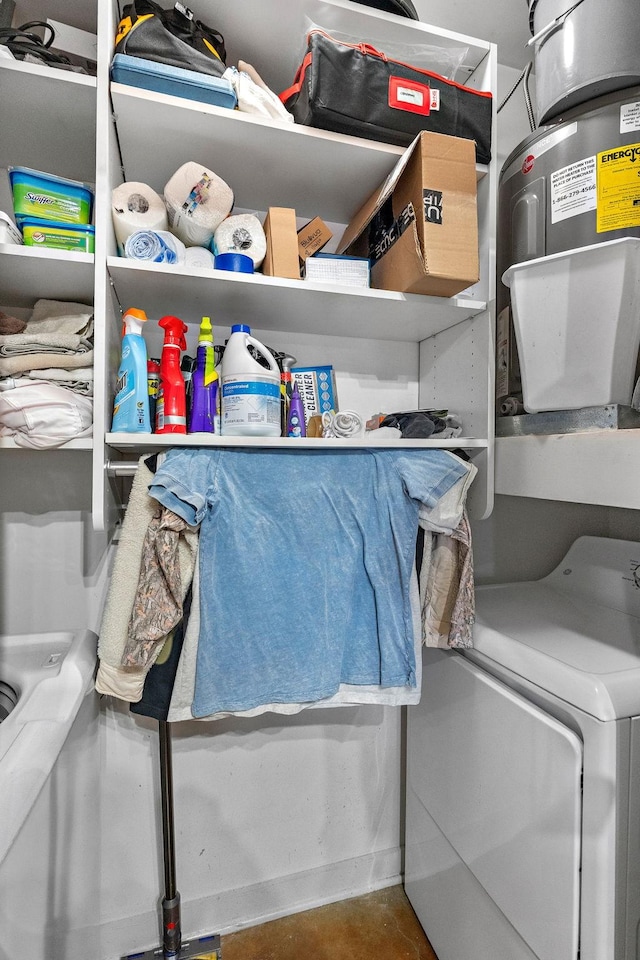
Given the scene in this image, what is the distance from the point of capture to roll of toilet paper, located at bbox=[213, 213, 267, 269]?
45.1 inches

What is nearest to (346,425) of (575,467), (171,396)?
(171,396)

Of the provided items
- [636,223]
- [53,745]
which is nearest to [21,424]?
[53,745]

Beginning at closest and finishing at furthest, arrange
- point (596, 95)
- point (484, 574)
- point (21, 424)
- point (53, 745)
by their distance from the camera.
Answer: point (53, 745), point (21, 424), point (596, 95), point (484, 574)

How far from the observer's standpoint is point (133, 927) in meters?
1.42

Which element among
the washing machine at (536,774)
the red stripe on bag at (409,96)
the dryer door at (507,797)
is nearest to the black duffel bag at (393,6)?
the red stripe on bag at (409,96)

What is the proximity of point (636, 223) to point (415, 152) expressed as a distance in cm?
49

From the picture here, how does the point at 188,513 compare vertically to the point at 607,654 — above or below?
above

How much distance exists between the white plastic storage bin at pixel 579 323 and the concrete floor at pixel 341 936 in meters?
1.58

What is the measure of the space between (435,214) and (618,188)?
0.39m

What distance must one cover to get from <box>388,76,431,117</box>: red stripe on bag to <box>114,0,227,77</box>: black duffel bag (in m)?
0.37

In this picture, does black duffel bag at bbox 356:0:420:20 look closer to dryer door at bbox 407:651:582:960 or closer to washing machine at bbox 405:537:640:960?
washing machine at bbox 405:537:640:960

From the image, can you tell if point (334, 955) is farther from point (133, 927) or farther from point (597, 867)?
point (597, 867)

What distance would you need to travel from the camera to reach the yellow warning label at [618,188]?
106cm

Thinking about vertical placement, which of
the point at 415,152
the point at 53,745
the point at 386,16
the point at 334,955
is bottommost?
the point at 334,955
